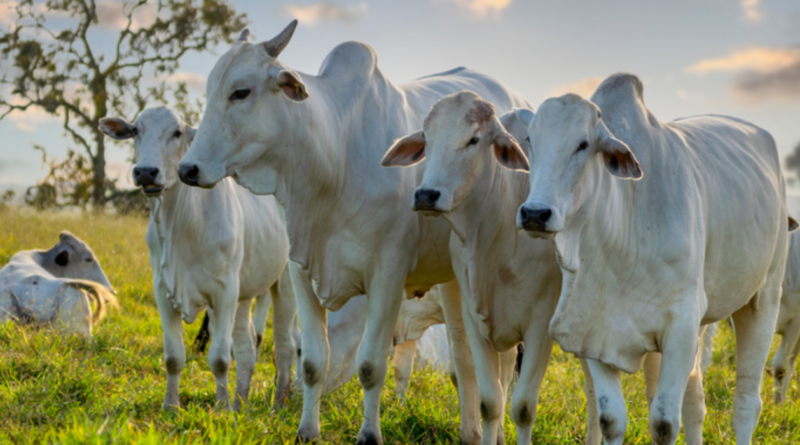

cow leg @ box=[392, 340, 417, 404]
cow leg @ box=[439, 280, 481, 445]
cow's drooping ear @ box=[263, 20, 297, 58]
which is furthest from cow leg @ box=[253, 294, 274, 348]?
cow's drooping ear @ box=[263, 20, 297, 58]

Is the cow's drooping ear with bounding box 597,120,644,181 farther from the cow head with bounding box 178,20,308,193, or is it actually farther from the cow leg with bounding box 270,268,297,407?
the cow leg with bounding box 270,268,297,407

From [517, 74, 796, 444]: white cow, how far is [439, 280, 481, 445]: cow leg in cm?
108

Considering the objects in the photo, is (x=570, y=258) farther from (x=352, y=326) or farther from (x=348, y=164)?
(x=352, y=326)

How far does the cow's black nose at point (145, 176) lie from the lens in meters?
4.91

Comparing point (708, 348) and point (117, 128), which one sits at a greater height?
point (117, 128)

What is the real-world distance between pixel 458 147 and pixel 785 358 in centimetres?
461

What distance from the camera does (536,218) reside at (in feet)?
9.76

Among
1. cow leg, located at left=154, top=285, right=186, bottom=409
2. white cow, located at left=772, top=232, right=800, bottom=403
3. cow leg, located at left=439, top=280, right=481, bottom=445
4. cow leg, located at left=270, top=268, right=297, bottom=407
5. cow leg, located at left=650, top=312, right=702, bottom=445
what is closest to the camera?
cow leg, located at left=650, top=312, right=702, bottom=445

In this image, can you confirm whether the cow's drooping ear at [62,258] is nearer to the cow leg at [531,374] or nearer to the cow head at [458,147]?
the cow head at [458,147]

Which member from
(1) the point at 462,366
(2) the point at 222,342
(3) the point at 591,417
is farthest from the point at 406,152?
(2) the point at 222,342

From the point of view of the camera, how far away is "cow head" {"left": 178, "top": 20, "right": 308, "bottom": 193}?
3.71 m

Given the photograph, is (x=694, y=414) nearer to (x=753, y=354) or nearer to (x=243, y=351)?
(x=753, y=354)

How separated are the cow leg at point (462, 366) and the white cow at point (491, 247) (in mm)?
375

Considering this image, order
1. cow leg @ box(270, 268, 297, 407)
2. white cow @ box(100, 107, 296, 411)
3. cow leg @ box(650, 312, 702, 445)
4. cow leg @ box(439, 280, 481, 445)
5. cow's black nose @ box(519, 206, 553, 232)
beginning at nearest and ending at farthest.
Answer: cow's black nose @ box(519, 206, 553, 232), cow leg @ box(650, 312, 702, 445), cow leg @ box(439, 280, 481, 445), white cow @ box(100, 107, 296, 411), cow leg @ box(270, 268, 297, 407)
